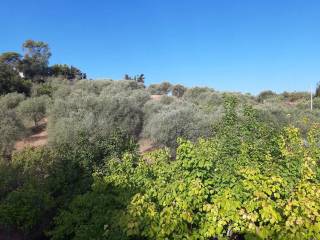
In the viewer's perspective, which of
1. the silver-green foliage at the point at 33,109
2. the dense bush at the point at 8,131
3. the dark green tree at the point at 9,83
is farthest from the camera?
the dark green tree at the point at 9,83

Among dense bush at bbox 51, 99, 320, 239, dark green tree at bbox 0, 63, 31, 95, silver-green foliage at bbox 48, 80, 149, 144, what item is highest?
dark green tree at bbox 0, 63, 31, 95

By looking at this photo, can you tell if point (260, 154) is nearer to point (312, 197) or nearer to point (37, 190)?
point (312, 197)

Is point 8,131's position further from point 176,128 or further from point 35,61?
point 35,61

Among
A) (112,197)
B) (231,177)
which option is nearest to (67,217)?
(112,197)

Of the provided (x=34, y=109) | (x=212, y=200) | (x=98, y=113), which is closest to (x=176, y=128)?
(x=98, y=113)

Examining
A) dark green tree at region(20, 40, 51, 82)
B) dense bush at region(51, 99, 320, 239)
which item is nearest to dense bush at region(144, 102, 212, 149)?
dense bush at region(51, 99, 320, 239)

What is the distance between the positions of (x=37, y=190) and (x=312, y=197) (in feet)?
24.3

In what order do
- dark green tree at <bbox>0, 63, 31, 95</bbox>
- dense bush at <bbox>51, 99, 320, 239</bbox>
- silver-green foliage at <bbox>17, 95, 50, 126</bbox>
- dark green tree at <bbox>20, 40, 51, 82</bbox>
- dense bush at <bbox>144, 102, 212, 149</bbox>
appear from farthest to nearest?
dark green tree at <bbox>20, 40, 51, 82</bbox> → dark green tree at <bbox>0, 63, 31, 95</bbox> → silver-green foliage at <bbox>17, 95, 50, 126</bbox> → dense bush at <bbox>144, 102, 212, 149</bbox> → dense bush at <bbox>51, 99, 320, 239</bbox>

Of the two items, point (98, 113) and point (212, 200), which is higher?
point (98, 113)

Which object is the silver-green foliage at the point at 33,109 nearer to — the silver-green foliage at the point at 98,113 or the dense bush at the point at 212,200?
the silver-green foliage at the point at 98,113

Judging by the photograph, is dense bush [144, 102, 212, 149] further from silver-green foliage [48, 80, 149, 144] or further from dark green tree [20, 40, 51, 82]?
dark green tree [20, 40, 51, 82]

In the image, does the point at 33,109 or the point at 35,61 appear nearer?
the point at 33,109

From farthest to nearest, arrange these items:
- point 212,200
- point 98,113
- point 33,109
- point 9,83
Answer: point 9,83, point 33,109, point 98,113, point 212,200

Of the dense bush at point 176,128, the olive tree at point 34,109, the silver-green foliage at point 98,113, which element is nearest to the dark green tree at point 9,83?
the olive tree at point 34,109
